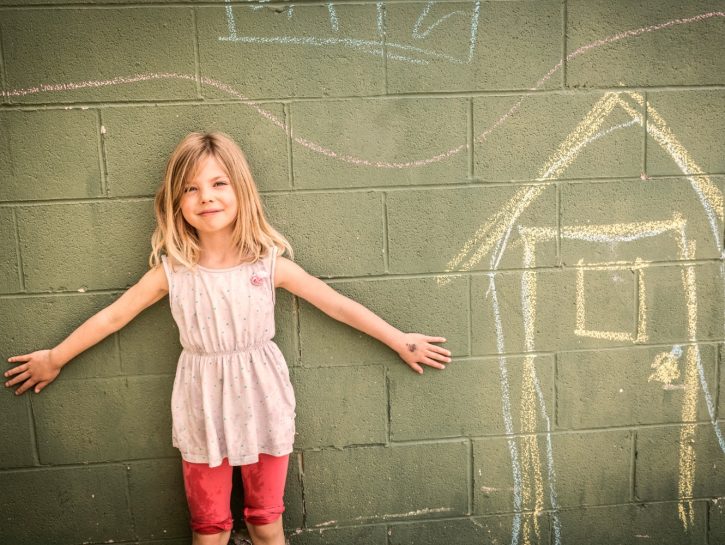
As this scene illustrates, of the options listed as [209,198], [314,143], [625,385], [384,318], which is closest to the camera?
[209,198]

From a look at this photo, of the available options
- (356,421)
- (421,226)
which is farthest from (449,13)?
(356,421)

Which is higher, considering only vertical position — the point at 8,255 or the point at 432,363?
the point at 8,255

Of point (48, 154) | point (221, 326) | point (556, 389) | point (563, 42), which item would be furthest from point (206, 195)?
point (556, 389)

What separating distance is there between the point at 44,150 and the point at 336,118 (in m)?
1.12

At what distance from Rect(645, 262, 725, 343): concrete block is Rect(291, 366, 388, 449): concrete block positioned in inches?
46.7

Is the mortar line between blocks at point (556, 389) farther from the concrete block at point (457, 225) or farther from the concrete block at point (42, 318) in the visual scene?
the concrete block at point (42, 318)

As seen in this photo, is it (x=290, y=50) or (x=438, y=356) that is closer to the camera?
(x=290, y=50)

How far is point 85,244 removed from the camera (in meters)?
2.41

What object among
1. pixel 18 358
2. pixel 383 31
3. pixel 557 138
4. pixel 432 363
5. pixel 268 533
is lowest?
pixel 268 533

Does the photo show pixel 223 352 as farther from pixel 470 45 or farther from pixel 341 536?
pixel 470 45

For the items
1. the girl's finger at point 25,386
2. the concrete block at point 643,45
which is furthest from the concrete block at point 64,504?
the concrete block at point 643,45

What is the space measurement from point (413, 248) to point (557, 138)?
0.73 m

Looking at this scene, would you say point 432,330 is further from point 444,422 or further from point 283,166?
point 283,166

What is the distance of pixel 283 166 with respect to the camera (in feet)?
7.97
